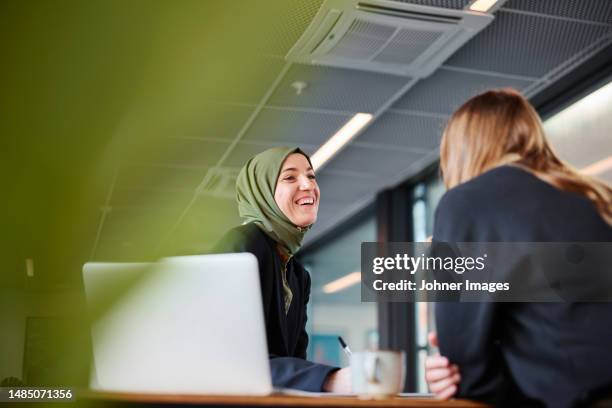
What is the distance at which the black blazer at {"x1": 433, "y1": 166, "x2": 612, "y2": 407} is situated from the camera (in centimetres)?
99

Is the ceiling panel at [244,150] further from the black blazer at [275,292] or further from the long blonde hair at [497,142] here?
the long blonde hair at [497,142]

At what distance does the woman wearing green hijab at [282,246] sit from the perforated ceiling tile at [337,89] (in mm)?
2011

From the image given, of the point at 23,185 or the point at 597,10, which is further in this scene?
the point at 597,10

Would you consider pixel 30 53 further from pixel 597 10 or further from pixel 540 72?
pixel 540 72

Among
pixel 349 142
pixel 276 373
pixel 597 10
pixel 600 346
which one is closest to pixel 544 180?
pixel 600 346

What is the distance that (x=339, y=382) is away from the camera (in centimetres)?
116

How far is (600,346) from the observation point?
3.31ft

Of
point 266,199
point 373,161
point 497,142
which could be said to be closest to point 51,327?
point 497,142

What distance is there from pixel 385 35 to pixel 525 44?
79cm

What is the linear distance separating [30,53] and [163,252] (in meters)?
0.08

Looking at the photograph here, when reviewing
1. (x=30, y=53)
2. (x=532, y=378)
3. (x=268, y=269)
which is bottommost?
(x=532, y=378)

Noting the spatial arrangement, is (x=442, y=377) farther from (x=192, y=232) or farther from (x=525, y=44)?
(x=525, y=44)

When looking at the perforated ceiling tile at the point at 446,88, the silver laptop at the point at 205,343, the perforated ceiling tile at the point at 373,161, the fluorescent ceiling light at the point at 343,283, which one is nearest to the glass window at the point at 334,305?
the fluorescent ceiling light at the point at 343,283

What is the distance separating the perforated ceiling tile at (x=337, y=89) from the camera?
404 centimetres
